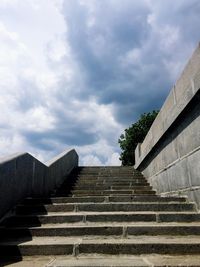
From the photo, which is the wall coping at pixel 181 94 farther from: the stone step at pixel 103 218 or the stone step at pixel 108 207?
the stone step at pixel 103 218

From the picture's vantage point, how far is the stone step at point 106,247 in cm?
286

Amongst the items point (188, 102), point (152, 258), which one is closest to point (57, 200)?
point (152, 258)

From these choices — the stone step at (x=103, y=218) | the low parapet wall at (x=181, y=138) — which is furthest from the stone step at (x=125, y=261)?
the low parapet wall at (x=181, y=138)

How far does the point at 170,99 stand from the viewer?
5055 mm

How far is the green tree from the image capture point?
65.6 feet

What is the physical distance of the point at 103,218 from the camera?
12.1ft

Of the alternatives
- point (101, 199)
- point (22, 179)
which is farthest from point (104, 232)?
point (22, 179)

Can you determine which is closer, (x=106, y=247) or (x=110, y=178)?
(x=106, y=247)

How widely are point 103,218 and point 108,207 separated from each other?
1.22ft

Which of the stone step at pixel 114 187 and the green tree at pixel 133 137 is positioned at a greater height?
the green tree at pixel 133 137

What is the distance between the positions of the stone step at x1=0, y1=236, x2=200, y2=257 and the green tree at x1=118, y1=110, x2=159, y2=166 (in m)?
17.0

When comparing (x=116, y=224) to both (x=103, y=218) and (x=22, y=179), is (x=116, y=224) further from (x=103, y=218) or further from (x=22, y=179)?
(x=22, y=179)

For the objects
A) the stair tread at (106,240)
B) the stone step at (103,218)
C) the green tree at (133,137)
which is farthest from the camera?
the green tree at (133,137)

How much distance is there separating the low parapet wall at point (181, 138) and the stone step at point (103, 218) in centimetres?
43
